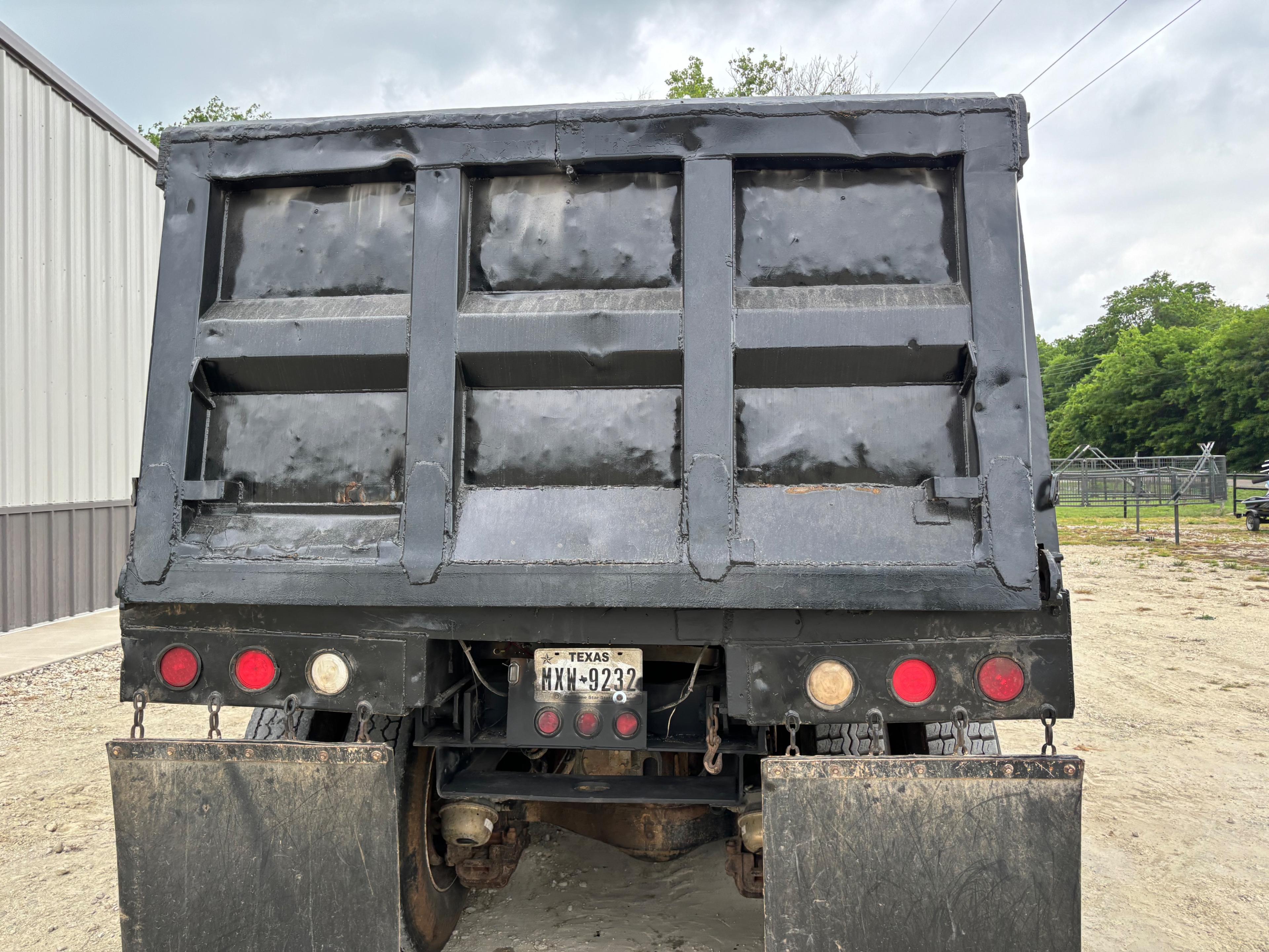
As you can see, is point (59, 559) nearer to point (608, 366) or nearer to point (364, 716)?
point (364, 716)

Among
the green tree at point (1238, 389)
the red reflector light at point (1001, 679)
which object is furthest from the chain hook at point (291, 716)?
the green tree at point (1238, 389)

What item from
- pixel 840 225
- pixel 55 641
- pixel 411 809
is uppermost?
pixel 840 225

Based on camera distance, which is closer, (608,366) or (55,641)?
(608,366)

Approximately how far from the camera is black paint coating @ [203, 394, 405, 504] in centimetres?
221

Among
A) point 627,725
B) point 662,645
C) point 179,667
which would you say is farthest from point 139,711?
point 662,645

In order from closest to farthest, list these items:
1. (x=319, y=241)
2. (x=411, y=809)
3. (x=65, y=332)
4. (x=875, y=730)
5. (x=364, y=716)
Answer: (x=875, y=730)
(x=364, y=716)
(x=319, y=241)
(x=411, y=809)
(x=65, y=332)

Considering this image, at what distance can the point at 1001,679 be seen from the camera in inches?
78.1

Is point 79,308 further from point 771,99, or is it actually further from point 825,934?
point 825,934

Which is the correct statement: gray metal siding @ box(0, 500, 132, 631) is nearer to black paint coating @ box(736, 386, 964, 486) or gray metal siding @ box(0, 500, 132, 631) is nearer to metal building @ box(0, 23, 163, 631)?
metal building @ box(0, 23, 163, 631)

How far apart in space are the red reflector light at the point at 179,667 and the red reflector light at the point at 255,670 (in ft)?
0.39

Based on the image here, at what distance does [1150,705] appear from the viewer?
5.85m

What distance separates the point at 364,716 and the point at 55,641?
7390 mm

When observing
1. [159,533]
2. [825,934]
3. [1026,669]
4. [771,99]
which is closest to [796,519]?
[1026,669]

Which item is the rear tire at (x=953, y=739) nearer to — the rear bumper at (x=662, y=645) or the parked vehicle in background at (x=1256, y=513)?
the rear bumper at (x=662, y=645)
